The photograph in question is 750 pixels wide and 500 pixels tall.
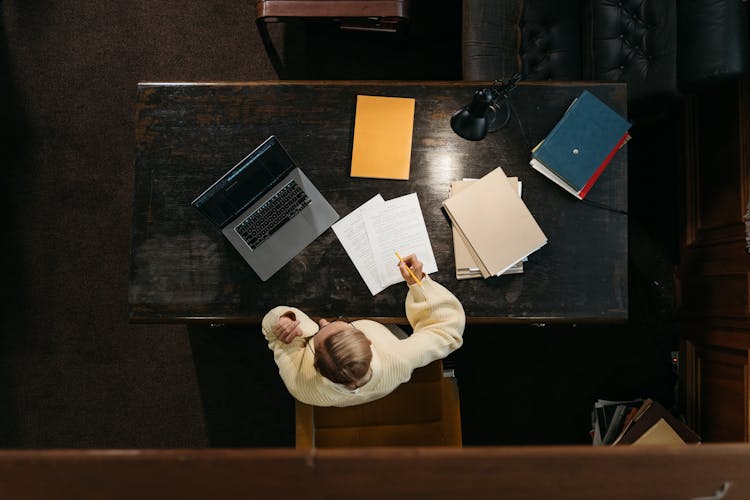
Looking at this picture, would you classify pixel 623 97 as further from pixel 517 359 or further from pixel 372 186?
pixel 517 359

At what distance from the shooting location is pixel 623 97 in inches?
67.1

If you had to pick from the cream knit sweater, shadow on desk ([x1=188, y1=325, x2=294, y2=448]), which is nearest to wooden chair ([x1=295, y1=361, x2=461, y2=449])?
the cream knit sweater

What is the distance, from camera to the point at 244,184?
5.41 ft

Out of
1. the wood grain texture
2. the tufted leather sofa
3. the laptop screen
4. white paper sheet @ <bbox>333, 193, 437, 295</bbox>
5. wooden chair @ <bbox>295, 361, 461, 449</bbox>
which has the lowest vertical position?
wooden chair @ <bbox>295, 361, 461, 449</bbox>

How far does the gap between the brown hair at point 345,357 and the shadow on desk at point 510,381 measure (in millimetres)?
990

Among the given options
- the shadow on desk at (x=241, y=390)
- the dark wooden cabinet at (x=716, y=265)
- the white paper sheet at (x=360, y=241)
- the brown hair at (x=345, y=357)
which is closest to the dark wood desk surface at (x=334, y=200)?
the white paper sheet at (x=360, y=241)

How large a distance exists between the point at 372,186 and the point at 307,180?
0.67ft

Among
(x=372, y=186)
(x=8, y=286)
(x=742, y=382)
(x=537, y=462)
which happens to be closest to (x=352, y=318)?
(x=372, y=186)

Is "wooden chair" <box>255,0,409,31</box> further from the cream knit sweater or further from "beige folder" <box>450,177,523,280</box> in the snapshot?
the cream knit sweater

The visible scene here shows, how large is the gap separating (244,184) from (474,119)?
2.39ft

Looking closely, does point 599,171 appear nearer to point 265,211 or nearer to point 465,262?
point 465,262

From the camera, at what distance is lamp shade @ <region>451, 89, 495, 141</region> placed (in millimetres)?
1568

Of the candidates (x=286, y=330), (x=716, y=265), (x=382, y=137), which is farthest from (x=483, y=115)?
(x=716, y=265)

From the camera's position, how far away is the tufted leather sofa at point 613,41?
168 cm
